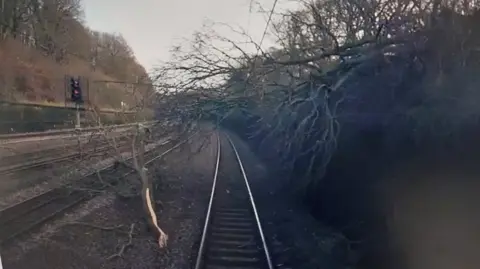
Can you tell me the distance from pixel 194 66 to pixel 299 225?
3426 millimetres

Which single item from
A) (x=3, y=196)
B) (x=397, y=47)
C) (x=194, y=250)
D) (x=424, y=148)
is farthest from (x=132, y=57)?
(x=3, y=196)

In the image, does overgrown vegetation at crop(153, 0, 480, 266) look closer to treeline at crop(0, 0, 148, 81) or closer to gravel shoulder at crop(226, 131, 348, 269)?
gravel shoulder at crop(226, 131, 348, 269)

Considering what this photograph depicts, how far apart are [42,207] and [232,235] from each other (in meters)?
4.20

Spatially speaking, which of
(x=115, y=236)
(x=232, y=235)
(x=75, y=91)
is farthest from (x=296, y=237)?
(x=75, y=91)

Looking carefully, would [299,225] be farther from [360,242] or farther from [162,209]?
[162,209]

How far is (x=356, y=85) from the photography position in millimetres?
7125

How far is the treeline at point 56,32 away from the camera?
464 centimetres

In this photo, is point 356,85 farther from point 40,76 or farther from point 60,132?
point 60,132

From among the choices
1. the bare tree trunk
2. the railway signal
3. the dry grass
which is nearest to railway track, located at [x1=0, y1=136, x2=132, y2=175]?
the dry grass

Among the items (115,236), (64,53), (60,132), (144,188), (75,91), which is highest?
(64,53)

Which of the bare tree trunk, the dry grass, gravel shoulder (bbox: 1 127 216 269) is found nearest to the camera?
the dry grass

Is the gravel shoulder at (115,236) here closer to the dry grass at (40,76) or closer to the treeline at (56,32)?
the dry grass at (40,76)

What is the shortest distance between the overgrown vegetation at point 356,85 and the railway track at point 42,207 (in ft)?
8.34

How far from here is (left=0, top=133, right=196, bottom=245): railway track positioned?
7505mm
